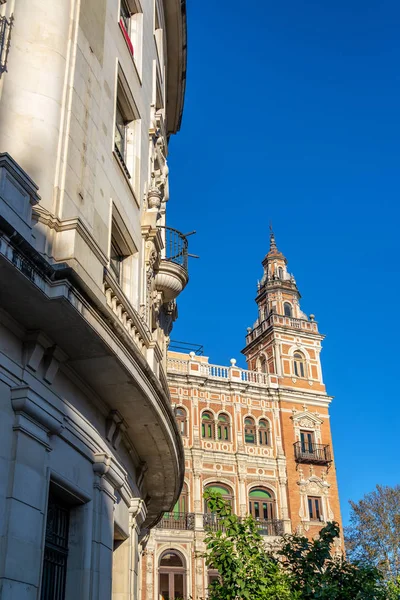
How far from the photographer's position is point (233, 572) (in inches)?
539

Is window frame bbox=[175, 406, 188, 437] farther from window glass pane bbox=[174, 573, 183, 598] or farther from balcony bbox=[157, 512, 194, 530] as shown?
window glass pane bbox=[174, 573, 183, 598]

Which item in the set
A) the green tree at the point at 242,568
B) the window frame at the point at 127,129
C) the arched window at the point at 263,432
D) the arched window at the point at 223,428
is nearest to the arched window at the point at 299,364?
the arched window at the point at 263,432

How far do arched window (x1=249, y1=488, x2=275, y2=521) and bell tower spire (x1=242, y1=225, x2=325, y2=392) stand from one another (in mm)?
7995

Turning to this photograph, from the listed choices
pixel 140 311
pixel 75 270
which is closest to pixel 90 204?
pixel 75 270

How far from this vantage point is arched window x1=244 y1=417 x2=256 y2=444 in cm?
4659

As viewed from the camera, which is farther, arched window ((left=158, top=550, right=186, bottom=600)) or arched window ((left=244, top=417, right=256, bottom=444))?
arched window ((left=244, top=417, right=256, bottom=444))

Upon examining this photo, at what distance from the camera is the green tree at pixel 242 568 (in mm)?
13555

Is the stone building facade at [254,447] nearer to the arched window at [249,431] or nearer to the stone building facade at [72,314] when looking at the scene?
the arched window at [249,431]

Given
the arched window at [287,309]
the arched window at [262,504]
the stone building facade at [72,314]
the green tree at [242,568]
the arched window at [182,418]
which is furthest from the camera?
the arched window at [287,309]

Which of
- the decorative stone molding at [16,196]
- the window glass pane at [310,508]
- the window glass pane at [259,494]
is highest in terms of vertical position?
the window glass pane at [259,494]

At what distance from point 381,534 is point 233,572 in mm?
40272

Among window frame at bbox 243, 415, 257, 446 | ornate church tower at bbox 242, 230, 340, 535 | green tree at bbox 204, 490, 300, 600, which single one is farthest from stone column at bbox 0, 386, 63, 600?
ornate church tower at bbox 242, 230, 340, 535

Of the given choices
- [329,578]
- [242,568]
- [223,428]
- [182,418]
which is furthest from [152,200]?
[223,428]

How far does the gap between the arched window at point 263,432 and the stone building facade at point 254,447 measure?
0.07 metres
